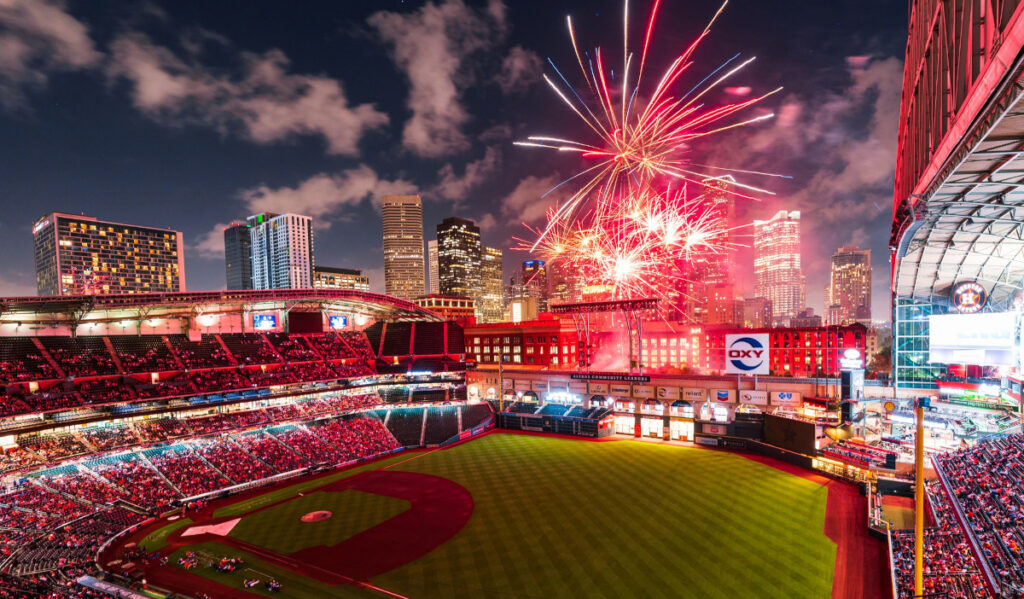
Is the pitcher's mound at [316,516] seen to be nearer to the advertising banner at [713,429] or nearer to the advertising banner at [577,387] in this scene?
the advertising banner at [577,387]

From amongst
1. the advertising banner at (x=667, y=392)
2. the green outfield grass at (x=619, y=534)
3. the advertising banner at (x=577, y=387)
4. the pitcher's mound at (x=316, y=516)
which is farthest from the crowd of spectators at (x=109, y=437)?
the advertising banner at (x=667, y=392)

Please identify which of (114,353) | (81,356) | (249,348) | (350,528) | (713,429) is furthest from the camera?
(249,348)

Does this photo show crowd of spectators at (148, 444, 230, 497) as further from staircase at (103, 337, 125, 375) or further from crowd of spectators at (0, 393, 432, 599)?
staircase at (103, 337, 125, 375)

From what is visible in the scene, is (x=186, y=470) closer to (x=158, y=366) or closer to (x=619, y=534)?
(x=158, y=366)

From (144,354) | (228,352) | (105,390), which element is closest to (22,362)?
(105,390)

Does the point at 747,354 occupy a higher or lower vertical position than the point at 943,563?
higher

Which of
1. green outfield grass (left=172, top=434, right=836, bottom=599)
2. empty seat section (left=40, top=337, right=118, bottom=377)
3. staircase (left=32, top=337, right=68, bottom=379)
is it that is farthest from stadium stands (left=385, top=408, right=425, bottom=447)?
staircase (left=32, top=337, right=68, bottom=379)
